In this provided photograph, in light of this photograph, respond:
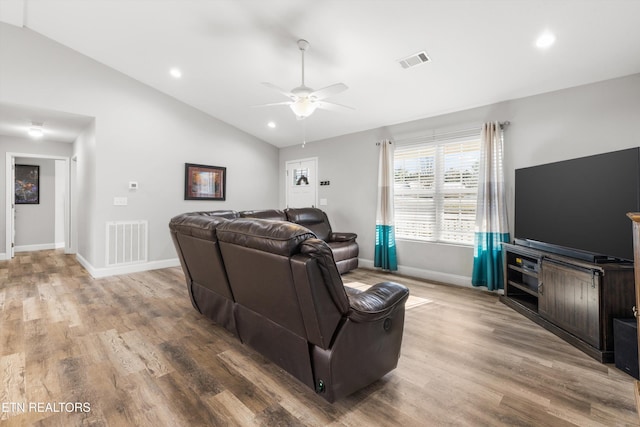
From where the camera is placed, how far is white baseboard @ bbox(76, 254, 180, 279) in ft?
14.9

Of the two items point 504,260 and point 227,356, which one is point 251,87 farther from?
point 504,260

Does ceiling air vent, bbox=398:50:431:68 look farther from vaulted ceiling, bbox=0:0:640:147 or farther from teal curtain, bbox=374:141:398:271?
teal curtain, bbox=374:141:398:271

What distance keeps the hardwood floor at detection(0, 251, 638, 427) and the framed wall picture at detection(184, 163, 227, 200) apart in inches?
110

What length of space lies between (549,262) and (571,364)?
0.95 metres

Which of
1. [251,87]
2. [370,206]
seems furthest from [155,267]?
[370,206]

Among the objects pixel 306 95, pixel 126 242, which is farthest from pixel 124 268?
pixel 306 95

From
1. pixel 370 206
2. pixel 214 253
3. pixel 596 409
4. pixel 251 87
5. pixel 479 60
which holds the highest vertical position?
pixel 251 87

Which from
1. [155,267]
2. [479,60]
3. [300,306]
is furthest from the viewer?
[155,267]

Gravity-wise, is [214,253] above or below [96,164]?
below

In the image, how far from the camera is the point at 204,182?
571 centimetres

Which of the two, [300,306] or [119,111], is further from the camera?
[119,111]

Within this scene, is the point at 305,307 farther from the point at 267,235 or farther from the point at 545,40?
the point at 545,40

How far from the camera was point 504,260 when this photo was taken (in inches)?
136

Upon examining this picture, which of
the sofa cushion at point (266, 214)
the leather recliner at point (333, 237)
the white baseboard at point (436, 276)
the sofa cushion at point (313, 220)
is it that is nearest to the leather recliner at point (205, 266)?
the sofa cushion at point (266, 214)
